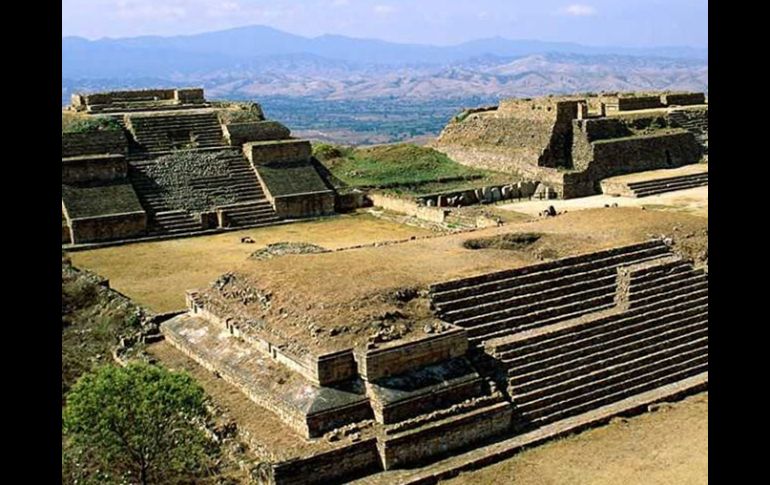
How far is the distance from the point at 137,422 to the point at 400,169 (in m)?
26.4

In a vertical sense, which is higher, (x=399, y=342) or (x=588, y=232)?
(x=588, y=232)

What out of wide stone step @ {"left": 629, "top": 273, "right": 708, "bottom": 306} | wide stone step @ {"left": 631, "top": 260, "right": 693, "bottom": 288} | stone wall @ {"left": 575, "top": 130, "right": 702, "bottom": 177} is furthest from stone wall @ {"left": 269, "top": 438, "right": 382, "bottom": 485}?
stone wall @ {"left": 575, "top": 130, "right": 702, "bottom": 177}

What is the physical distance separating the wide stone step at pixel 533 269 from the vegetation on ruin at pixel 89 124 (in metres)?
18.6

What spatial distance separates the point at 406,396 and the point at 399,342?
2.76 ft

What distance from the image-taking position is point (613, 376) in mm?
13500

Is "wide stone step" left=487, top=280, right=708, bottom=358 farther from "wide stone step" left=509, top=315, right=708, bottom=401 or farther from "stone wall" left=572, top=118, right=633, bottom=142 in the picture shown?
"stone wall" left=572, top=118, right=633, bottom=142

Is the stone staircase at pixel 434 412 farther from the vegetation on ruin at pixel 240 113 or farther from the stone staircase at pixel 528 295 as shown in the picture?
the vegetation on ruin at pixel 240 113

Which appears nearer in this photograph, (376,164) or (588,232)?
(588,232)

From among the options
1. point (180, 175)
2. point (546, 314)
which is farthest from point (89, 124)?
point (546, 314)
